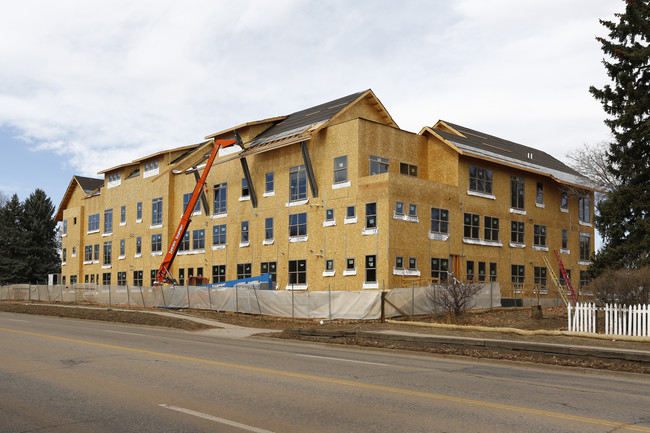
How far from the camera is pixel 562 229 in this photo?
4612 cm

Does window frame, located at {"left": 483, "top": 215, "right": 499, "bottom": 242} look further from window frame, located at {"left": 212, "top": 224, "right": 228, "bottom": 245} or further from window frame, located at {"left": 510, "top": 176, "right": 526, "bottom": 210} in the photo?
window frame, located at {"left": 212, "top": 224, "right": 228, "bottom": 245}

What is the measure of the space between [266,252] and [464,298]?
57.9ft

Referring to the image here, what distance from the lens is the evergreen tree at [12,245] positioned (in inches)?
3017

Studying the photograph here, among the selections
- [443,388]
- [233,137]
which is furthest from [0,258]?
[443,388]

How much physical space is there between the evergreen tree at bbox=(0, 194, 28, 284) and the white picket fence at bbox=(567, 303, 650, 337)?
71157 millimetres

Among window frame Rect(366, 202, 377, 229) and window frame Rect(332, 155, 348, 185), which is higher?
A: window frame Rect(332, 155, 348, 185)

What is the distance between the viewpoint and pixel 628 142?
105 feet

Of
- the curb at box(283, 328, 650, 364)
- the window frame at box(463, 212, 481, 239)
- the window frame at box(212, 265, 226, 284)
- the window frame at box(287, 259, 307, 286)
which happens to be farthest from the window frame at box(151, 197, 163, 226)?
the curb at box(283, 328, 650, 364)

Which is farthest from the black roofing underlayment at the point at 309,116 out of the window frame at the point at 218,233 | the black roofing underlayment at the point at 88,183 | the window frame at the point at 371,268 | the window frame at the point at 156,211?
the black roofing underlayment at the point at 88,183

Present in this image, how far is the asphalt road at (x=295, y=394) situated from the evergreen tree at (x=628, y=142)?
18794 mm

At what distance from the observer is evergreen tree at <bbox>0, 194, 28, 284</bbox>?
251 ft

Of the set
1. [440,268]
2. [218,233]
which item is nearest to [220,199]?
[218,233]

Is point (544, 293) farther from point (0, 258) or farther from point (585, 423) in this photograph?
point (0, 258)

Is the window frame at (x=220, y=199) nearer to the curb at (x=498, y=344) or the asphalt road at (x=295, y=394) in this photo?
the curb at (x=498, y=344)
